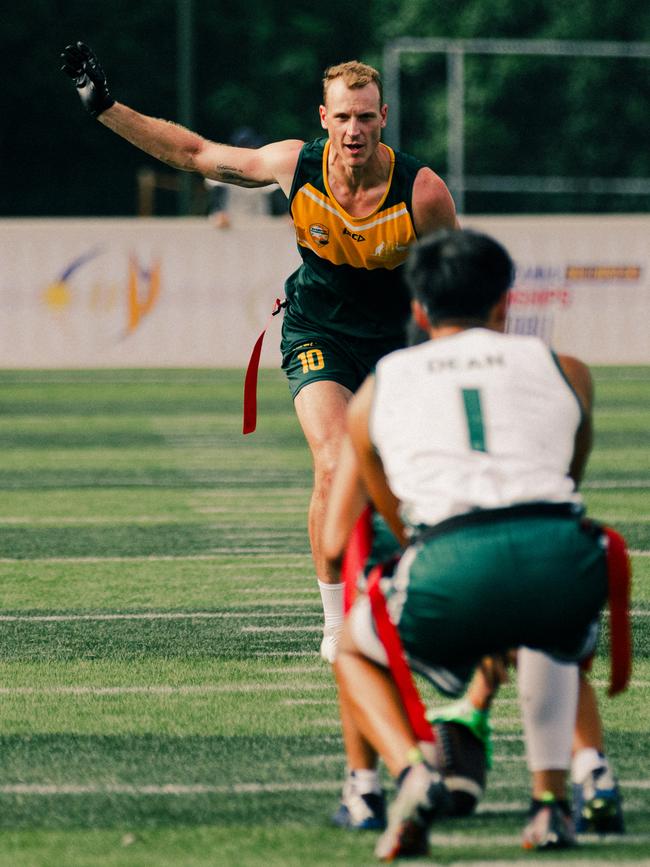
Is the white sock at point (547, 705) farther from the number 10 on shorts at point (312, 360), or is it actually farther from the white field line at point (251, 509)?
the white field line at point (251, 509)

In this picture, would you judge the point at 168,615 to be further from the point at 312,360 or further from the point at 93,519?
the point at 93,519

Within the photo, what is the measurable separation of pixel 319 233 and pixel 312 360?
1.56 feet

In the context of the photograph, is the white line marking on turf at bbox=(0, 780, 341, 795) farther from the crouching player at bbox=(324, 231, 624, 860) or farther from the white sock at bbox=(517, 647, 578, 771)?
the white sock at bbox=(517, 647, 578, 771)

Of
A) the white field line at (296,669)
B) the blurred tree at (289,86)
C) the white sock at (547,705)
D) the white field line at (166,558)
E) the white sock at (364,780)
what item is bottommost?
the white field line at (166,558)

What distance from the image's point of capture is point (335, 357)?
7.09 meters

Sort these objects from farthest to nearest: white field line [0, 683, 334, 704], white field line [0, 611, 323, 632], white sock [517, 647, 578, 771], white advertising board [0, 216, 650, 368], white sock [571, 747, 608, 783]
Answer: white advertising board [0, 216, 650, 368], white field line [0, 611, 323, 632], white field line [0, 683, 334, 704], white sock [571, 747, 608, 783], white sock [517, 647, 578, 771]

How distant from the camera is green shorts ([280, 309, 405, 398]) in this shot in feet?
23.1

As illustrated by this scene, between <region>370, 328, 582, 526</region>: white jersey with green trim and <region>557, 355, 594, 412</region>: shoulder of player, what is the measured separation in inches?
2.1

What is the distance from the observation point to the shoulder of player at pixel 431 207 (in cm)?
675

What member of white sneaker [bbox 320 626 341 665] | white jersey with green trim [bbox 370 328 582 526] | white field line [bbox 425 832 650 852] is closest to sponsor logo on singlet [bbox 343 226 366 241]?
white sneaker [bbox 320 626 341 665]

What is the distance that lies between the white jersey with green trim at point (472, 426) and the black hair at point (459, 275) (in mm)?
82

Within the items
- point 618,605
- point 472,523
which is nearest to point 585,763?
point 618,605

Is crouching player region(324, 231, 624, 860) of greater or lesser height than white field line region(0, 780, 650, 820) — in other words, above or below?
above

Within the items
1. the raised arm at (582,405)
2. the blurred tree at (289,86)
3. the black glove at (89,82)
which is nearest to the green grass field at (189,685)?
the raised arm at (582,405)
